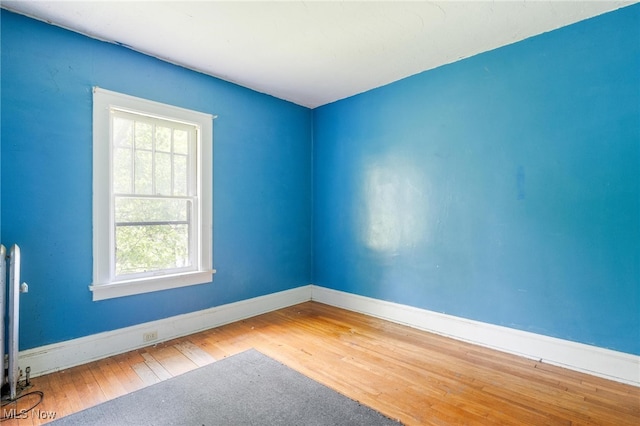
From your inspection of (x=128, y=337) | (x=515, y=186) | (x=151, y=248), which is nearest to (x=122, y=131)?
(x=151, y=248)

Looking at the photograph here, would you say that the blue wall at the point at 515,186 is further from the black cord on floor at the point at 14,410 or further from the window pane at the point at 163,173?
the black cord on floor at the point at 14,410

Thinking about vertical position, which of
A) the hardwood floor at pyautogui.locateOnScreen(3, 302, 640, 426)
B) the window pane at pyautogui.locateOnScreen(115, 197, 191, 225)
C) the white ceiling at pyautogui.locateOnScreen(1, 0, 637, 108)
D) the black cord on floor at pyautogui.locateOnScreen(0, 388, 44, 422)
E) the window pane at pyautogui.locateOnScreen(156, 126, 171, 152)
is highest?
the white ceiling at pyautogui.locateOnScreen(1, 0, 637, 108)

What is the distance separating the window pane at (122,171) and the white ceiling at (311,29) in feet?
3.23

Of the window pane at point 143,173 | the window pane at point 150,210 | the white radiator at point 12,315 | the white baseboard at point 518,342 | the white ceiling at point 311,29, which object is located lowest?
the white baseboard at point 518,342

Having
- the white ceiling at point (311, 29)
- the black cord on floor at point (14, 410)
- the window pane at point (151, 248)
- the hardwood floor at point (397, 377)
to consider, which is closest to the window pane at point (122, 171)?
the window pane at point (151, 248)

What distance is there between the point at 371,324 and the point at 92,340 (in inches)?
107

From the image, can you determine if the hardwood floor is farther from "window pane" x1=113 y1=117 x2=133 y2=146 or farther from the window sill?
"window pane" x1=113 y1=117 x2=133 y2=146

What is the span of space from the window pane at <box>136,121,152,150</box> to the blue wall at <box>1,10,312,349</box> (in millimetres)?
288

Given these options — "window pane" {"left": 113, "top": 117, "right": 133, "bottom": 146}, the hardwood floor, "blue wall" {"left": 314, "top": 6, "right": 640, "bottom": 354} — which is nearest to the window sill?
the hardwood floor

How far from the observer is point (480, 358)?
9.08ft

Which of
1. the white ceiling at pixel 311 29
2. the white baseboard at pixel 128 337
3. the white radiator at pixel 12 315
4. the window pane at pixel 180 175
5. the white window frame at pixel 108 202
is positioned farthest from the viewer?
the window pane at pixel 180 175

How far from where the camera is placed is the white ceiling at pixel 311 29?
2.33 metres

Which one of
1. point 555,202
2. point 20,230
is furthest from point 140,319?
point 555,202
